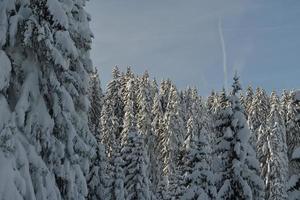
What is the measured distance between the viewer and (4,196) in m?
11.4

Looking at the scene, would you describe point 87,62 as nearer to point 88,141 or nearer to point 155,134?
point 88,141

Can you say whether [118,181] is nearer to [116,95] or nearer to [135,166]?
[135,166]

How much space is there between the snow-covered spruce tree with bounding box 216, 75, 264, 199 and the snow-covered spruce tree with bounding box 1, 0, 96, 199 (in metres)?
14.6

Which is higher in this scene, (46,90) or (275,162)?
(275,162)

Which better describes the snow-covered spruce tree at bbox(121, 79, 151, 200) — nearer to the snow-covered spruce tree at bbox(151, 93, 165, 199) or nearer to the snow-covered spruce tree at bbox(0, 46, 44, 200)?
the snow-covered spruce tree at bbox(0, 46, 44, 200)

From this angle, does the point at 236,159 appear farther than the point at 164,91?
No

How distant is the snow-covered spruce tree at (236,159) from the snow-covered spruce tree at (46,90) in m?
14.6

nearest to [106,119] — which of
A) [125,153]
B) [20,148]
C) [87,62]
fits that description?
[125,153]

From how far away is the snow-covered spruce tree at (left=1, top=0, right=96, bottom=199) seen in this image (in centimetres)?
1310

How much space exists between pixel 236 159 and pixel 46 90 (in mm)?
16551

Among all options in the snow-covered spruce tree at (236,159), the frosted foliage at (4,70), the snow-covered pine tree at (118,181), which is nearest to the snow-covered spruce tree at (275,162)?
the snow-covered pine tree at (118,181)

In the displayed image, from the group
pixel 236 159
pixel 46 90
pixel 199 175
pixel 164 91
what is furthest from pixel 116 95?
pixel 46 90

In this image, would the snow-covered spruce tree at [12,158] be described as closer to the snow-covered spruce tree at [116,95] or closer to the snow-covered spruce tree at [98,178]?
the snow-covered spruce tree at [98,178]

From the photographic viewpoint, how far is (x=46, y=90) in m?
13.8
